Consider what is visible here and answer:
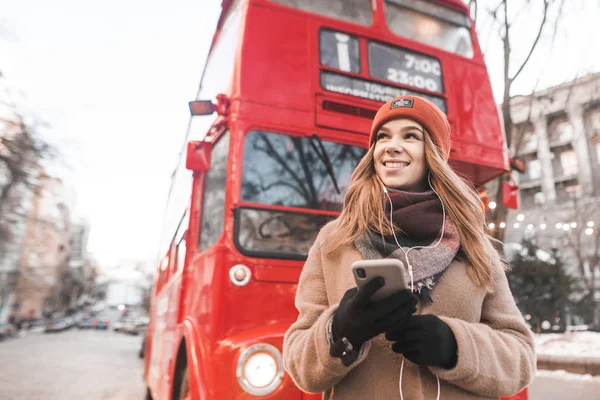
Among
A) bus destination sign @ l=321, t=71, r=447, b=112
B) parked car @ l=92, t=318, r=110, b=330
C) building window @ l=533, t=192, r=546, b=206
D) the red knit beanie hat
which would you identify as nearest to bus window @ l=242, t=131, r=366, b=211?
bus destination sign @ l=321, t=71, r=447, b=112

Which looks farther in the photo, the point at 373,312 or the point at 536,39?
the point at 536,39

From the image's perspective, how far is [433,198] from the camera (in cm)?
160

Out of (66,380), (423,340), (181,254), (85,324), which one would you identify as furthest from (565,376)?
(85,324)

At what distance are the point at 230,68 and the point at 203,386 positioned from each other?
2.43 m

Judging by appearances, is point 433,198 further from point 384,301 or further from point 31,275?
point 31,275

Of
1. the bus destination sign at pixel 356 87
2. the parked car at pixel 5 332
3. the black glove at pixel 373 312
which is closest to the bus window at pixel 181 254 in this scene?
the bus destination sign at pixel 356 87

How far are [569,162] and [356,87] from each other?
132 feet

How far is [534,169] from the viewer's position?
3956cm

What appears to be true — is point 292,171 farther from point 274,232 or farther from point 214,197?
point 214,197

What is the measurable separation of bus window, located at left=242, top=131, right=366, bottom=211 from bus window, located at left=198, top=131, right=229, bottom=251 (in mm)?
215

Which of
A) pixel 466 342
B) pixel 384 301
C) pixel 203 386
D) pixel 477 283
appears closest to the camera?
pixel 384 301

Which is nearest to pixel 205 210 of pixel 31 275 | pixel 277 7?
pixel 277 7

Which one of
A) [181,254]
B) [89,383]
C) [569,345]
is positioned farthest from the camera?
[569,345]

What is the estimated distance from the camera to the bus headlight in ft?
8.43
